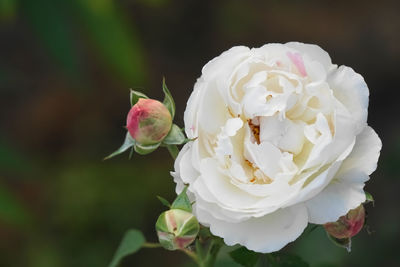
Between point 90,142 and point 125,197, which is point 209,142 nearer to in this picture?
point 125,197

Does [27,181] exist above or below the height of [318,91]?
below

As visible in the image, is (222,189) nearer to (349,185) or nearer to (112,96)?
(349,185)

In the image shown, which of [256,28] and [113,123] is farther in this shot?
[256,28]

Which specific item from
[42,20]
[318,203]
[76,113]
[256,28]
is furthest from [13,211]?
[256,28]

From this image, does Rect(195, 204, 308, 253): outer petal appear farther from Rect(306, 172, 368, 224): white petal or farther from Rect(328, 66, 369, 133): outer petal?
Rect(328, 66, 369, 133): outer petal

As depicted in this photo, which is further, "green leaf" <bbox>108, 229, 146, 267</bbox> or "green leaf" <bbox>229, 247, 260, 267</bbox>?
"green leaf" <bbox>108, 229, 146, 267</bbox>

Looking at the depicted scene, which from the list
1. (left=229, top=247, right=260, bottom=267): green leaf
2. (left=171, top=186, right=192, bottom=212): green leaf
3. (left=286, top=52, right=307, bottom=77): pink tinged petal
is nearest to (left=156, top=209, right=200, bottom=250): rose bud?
(left=171, top=186, right=192, bottom=212): green leaf
